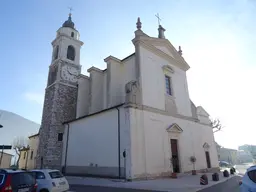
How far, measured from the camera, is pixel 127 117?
1180cm

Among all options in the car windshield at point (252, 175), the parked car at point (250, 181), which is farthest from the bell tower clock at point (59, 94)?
the car windshield at point (252, 175)

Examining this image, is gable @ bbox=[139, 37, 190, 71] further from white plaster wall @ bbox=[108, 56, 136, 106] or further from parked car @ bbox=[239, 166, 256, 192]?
parked car @ bbox=[239, 166, 256, 192]

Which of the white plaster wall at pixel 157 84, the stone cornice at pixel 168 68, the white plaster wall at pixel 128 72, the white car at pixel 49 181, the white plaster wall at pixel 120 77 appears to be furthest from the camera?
the stone cornice at pixel 168 68

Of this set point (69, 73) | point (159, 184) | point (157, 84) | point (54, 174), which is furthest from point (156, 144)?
point (69, 73)

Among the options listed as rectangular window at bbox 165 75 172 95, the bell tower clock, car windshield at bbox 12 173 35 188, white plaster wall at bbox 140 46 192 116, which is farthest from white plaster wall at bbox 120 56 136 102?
car windshield at bbox 12 173 35 188

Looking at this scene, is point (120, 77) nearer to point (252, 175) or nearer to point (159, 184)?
point (159, 184)

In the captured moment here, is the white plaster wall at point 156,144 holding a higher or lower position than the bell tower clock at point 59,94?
lower

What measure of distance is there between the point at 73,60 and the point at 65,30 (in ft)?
14.2

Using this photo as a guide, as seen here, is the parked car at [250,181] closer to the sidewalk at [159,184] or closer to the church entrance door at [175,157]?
the sidewalk at [159,184]

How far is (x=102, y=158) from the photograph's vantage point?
13008mm

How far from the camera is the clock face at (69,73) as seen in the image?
20.8 metres

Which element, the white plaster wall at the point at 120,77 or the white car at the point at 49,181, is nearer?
the white car at the point at 49,181

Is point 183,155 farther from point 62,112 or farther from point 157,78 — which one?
point 62,112

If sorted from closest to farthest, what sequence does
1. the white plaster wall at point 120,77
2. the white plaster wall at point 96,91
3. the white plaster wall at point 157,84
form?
the white plaster wall at point 157,84, the white plaster wall at point 120,77, the white plaster wall at point 96,91
